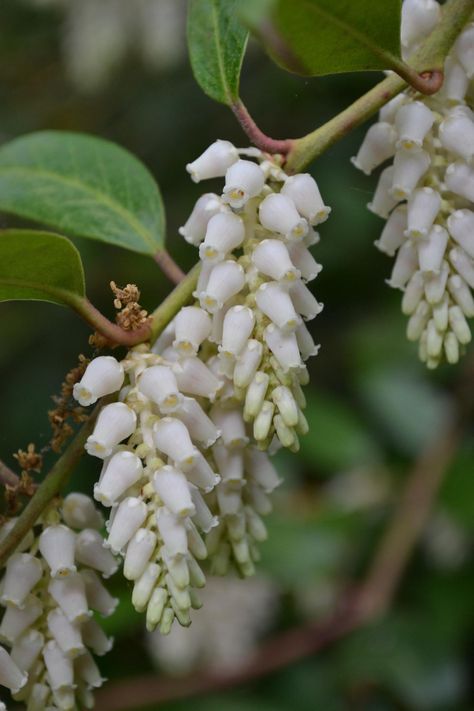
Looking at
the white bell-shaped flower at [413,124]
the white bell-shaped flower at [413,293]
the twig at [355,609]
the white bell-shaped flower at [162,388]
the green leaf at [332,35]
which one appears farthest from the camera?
the twig at [355,609]

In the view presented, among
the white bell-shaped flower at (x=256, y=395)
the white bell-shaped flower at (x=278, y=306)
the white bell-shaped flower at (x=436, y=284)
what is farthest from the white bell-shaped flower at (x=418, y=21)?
the white bell-shaped flower at (x=256, y=395)

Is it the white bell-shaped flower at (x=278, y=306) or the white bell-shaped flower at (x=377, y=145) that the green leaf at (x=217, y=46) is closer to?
the white bell-shaped flower at (x=377, y=145)

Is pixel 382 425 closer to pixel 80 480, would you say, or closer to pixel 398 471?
pixel 398 471

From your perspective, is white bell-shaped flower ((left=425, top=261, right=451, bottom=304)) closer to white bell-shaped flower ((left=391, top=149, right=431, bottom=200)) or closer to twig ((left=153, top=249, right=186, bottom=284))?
white bell-shaped flower ((left=391, top=149, right=431, bottom=200))

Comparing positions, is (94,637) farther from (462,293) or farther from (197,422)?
(462,293)

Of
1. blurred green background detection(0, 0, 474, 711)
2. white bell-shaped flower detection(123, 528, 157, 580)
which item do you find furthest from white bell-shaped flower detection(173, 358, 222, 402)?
blurred green background detection(0, 0, 474, 711)

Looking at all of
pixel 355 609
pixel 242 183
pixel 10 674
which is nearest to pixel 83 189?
pixel 242 183
